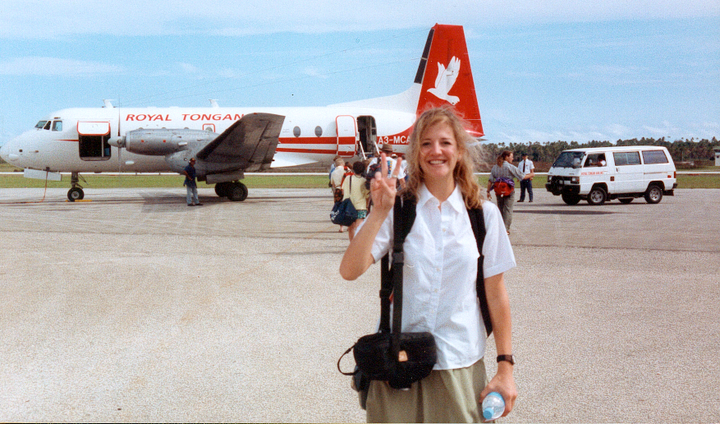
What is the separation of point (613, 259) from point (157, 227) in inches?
385

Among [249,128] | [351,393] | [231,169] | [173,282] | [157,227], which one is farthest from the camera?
[231,169]

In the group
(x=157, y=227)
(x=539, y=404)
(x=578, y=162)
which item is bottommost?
(x=539, y=404)

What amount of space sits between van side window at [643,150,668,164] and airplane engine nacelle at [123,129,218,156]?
14732mm

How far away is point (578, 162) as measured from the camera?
19.7m

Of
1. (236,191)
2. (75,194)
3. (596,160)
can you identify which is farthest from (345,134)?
(75,194)

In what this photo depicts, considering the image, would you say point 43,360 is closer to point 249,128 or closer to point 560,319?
Result: point 560,319

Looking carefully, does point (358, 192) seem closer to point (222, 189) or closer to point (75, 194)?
point (222, 189)

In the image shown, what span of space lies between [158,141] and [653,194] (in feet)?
55.1

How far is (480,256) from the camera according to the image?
90.6 inches

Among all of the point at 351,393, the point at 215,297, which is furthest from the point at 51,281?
the point at 351,393

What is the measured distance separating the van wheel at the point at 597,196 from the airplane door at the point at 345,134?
334 inches

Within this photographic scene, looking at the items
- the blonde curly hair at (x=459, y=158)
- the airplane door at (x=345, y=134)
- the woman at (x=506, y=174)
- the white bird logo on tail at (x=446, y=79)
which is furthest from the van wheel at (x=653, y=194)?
the blonde curly hair at (x=459, y=158)

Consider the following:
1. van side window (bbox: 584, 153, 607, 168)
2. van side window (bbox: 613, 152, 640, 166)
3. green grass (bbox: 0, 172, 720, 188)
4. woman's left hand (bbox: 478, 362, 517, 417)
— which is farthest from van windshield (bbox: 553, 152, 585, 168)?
woman's left hand (bbox: 478, 362, 517, 417)

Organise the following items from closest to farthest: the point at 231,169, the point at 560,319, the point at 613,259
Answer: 1. the point at 560,319
2. the point at 613,259
3. the point at 231,169
